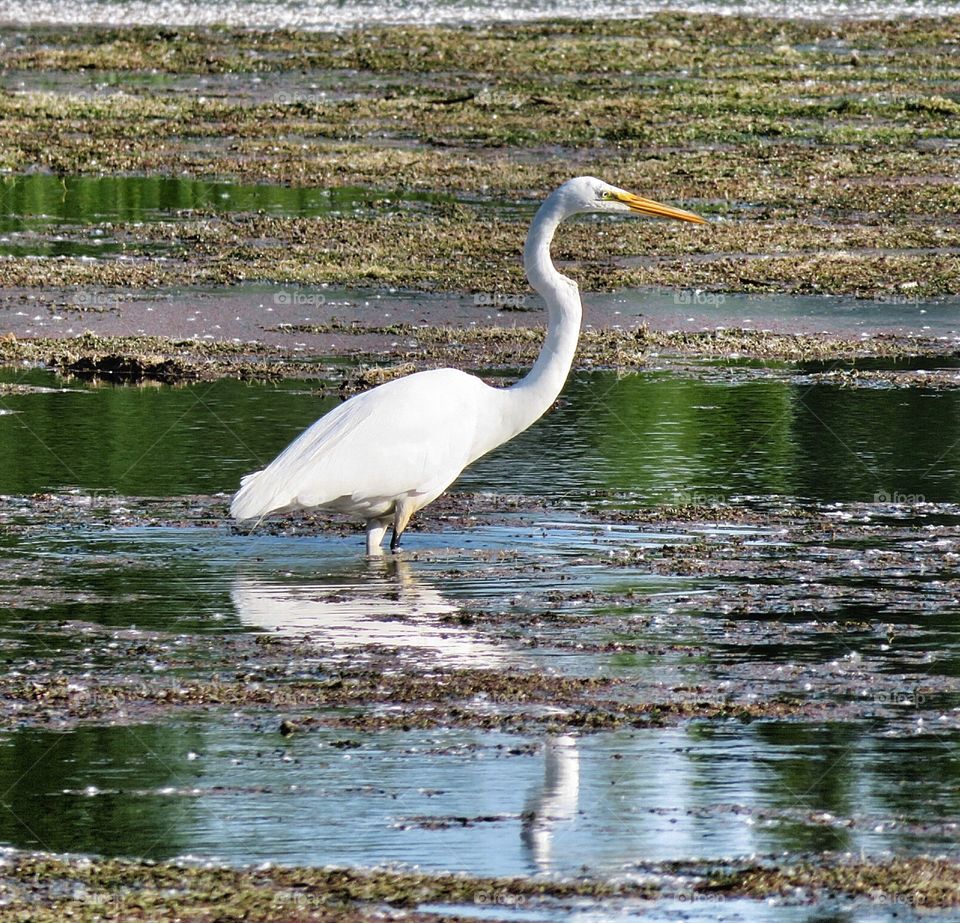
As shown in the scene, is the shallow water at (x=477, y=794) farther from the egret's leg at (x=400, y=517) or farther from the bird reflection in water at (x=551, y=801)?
the egret's leg at (x=400, y=517)

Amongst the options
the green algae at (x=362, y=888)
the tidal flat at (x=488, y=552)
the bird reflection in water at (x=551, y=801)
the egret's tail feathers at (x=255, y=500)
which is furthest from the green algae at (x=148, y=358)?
the green algae at (x=362, y=888)

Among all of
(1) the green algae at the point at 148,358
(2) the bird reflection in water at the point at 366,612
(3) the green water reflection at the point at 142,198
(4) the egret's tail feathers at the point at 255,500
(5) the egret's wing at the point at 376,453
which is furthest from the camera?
(3) the green water reflection at the point at 142,198

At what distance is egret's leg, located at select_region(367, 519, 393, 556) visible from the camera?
11.0 metres

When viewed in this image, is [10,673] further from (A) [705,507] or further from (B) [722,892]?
(A) [705,507]

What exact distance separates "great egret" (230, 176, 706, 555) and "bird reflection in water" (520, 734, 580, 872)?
3.36 metres

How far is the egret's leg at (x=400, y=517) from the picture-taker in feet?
36.2

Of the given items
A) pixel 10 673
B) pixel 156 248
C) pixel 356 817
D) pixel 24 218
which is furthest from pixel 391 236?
pixel 356 817

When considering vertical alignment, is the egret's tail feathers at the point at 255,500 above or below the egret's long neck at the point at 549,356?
below

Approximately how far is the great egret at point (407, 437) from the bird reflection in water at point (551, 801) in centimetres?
336

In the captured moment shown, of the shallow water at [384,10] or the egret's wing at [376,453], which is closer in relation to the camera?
the egret's wing at [376,453]

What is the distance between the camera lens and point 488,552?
35.4 ft

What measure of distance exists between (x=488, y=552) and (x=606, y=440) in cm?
300

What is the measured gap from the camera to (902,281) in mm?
18938

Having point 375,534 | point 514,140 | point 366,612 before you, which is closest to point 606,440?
point 375,534
